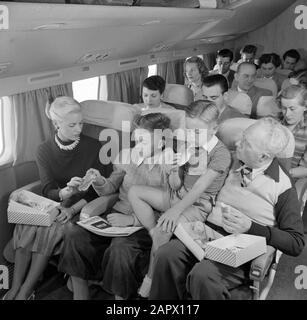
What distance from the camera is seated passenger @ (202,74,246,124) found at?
275 cm

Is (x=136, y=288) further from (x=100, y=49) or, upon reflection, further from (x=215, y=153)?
(x=100, y=49)

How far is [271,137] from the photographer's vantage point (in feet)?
6.77

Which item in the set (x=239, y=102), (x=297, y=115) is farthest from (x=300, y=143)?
(x=239, y=102)

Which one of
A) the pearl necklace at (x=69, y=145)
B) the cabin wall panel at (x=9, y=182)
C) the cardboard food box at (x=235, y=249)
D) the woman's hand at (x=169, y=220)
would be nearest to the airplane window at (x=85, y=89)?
the cabin wall panel at (x=9, y=182)

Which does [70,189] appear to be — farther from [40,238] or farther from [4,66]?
[4,66]

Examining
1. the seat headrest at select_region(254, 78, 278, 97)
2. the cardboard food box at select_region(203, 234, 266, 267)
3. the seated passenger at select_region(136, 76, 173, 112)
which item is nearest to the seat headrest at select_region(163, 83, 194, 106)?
the seated passenger at select_region(136, 76, 173, 112)

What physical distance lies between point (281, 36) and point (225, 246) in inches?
220

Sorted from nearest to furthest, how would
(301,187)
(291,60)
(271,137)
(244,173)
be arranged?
(271,137) < (244,173) < (301,187) < (291,60)

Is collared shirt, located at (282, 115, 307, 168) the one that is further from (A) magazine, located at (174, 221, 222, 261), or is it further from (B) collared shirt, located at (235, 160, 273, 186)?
(A) magazine, located at (174, 221, 222, 261)

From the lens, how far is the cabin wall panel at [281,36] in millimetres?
6613

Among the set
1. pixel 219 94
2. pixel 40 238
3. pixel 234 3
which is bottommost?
pixel 40 238

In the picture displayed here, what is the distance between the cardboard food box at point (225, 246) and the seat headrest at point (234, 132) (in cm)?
55

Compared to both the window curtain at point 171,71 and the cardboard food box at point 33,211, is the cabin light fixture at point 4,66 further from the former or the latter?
the window curtain at point 171,71

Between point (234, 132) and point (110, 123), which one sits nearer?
point (234, 132)
